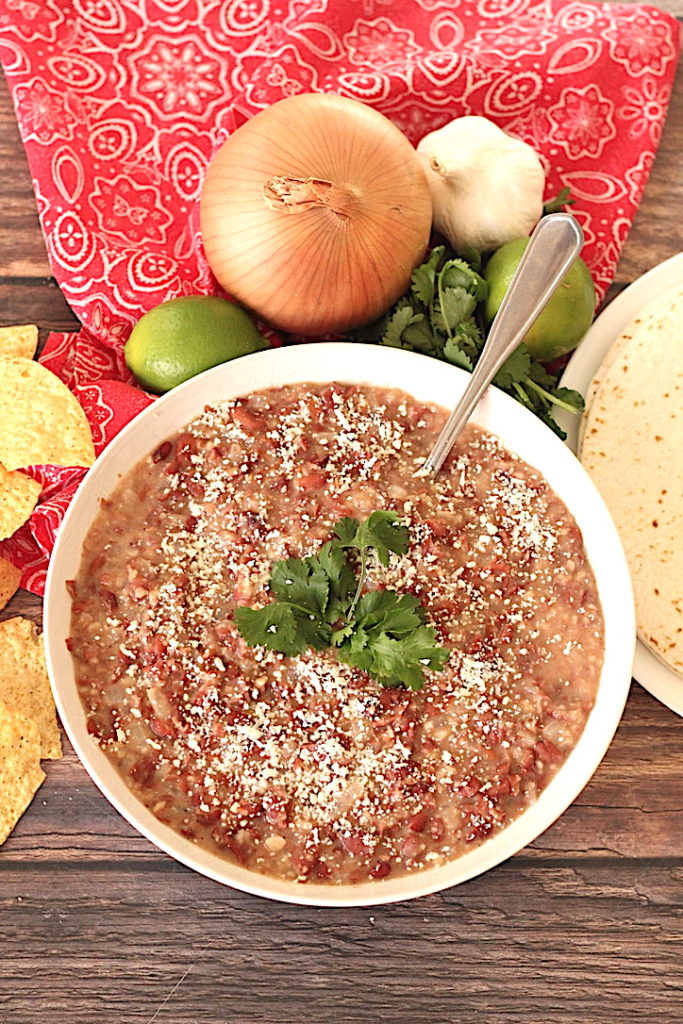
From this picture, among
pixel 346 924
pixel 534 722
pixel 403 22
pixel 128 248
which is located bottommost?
pixel 346 924

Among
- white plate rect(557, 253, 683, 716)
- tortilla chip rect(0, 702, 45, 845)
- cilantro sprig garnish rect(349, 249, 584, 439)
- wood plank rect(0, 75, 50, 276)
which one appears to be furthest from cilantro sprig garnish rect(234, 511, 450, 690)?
wood plank rect(0, 75, 50, 276)

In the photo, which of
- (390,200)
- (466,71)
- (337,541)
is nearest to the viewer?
(337,541)

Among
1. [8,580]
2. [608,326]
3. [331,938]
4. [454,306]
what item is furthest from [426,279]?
[331,938]

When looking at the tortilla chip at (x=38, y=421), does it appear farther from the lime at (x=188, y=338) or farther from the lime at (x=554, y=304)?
the lime at (x=554, y=304)

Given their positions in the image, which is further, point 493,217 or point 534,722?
point 493,217

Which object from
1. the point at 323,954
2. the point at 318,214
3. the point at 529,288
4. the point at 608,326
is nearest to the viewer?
the point at 529,288

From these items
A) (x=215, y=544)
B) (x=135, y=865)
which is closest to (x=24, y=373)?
(x=215, y=544)

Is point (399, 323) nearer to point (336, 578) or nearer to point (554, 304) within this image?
point (554, 304)

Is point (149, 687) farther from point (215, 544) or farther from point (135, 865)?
point (135, 865)
